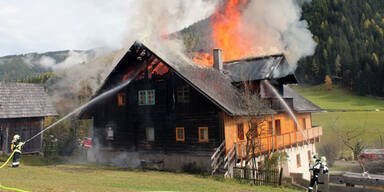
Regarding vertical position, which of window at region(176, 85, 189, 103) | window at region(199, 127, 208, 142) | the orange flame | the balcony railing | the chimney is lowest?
window at region(199, 127, 208, 142)

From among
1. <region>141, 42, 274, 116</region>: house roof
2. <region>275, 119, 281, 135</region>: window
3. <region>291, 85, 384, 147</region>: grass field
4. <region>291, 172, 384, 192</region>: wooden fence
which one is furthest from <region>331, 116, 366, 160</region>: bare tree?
<region>141, 42, 274, 116</region>: house roof

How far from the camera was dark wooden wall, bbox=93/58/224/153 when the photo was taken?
2197 centimetres

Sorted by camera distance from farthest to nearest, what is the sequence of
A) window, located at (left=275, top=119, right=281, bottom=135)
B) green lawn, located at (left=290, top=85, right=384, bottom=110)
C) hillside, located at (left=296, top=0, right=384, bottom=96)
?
1. hillside, located at (left=296, top=0, right=384, bottom=96)
2. green lawn, located at (left=290, top=85, right=384, bottom=110)
3. window, located at (left=275, top=119, right=281, bottom=135)

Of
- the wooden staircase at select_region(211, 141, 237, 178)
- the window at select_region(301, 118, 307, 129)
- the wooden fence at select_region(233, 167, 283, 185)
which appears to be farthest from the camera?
the window at select_region(301, 118, 307, 129)

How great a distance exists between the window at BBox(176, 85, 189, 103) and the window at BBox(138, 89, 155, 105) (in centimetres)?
235

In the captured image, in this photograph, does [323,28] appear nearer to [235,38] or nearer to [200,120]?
[235,38]

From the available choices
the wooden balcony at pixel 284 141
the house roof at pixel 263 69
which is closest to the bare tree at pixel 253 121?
the wooden balcony at pixel 284 141

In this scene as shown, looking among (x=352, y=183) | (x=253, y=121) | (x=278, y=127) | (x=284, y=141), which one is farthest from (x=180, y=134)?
(x=352, y=183)

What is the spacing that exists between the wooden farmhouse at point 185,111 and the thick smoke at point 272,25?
11987mm

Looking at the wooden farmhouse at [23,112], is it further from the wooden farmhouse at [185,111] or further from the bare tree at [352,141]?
the bare tree at [352,141]

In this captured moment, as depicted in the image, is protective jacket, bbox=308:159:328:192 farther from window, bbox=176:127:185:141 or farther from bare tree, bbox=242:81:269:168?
window, bbox=176:127:185:141

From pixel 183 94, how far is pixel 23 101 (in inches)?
594

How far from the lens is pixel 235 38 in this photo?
113ft

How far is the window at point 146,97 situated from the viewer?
2467 centimetres
